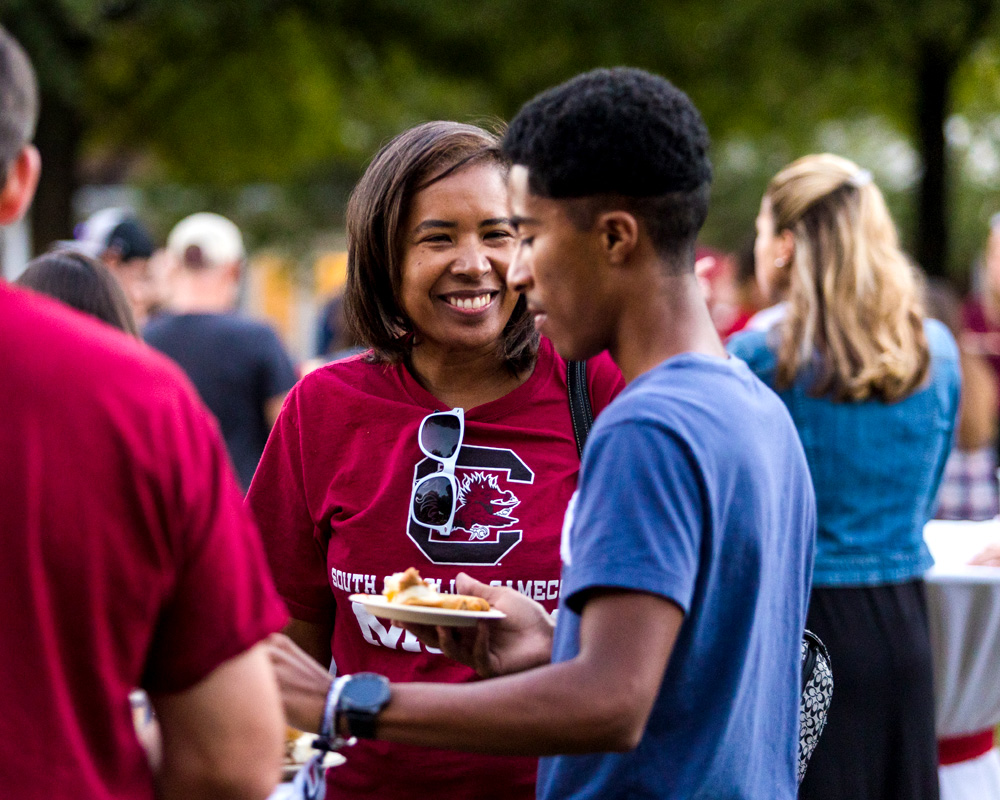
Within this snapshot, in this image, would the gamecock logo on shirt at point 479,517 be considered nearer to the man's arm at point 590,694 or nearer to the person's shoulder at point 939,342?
the man's arm at point 590,694

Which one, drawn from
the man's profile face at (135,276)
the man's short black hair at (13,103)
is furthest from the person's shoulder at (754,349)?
the man's profile face at (135,276)

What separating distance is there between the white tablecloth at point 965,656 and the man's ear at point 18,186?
3301 millimetres

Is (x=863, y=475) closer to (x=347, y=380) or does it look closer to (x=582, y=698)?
(x=347, y=380)

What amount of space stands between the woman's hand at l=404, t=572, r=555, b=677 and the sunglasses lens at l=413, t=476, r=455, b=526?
30cm

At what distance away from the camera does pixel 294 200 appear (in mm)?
16859

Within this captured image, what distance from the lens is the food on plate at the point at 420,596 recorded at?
2029 millimetres

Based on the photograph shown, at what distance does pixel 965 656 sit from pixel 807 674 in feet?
7.45

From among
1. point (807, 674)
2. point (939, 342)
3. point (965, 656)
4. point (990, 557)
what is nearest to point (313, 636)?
point (807, 674)

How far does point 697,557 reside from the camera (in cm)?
166

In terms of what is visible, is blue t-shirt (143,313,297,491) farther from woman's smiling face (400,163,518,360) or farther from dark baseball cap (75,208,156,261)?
woman's smiling face (400,163,518,360)

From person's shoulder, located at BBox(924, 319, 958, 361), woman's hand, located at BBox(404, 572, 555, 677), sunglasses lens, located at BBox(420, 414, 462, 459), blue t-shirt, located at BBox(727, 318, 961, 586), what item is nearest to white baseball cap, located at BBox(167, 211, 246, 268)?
blue t-shirt, located at BBox(727, 318, 961, 586)

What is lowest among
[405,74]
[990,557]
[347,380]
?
[990,557]

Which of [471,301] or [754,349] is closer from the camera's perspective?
[471,301]

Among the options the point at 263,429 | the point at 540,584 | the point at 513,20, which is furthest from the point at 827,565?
the point at 513,20
